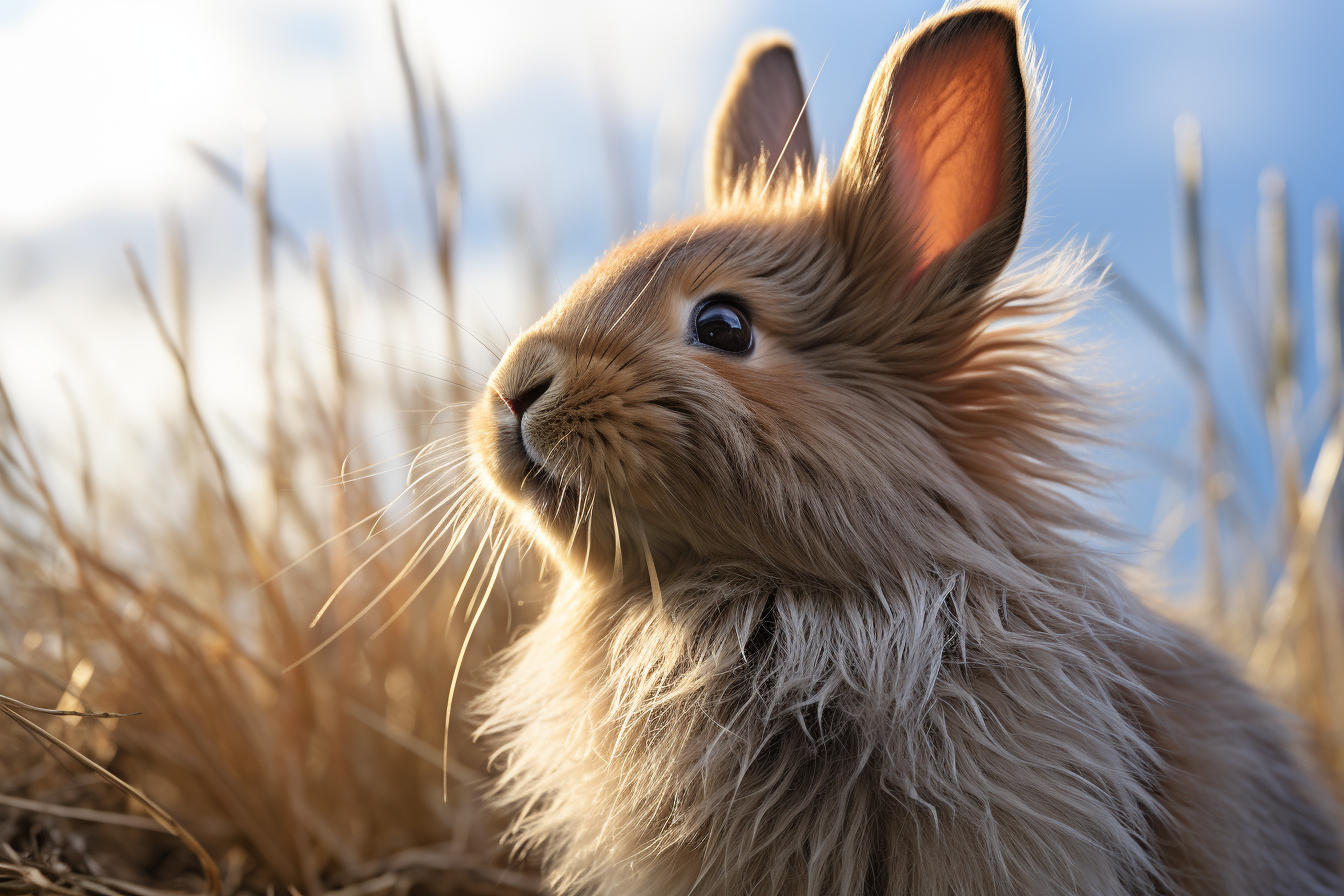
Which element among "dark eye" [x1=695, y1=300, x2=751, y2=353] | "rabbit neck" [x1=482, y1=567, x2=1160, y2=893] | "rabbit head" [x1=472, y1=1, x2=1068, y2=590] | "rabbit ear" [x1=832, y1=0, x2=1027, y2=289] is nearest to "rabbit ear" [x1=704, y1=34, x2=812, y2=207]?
"rabbit head" [x1=472, y1=1, x2=1068, y2=590]

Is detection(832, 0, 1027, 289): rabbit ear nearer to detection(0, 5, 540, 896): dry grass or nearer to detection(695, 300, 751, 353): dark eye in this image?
detection(695, 300, 751, 353): dark eye

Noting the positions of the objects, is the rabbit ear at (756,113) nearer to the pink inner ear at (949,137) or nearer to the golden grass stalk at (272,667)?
the pink inner ear at (949,137)

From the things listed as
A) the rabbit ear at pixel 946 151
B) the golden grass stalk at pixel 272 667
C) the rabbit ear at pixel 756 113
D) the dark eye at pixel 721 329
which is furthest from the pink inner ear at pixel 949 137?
the golden grass stalk at pixel 272 667

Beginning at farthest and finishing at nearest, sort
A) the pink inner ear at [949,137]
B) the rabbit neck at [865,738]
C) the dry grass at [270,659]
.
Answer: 1. the dry grass at [270,659]
2. the pink inner ear at [949,137]
3. the rabbit neck at [865,738]

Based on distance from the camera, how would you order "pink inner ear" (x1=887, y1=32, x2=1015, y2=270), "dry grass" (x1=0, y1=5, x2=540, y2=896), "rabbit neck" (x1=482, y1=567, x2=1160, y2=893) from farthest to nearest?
1. "dry grass" (x1=0, y1=5, x2=540, y2=896)
2. "pink inner ear" (x1=887, y1=32, x2=1015, y2=270)
3. "rabbit neck" (x1=482, y1=567, x2=1160, y2=893)

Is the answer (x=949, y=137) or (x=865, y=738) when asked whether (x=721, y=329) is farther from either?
(x=865, y=738)

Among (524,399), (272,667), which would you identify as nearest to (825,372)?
(524,399)

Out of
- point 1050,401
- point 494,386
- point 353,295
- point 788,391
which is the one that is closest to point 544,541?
point 494,386

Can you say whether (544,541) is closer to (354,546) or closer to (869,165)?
(869,165)
